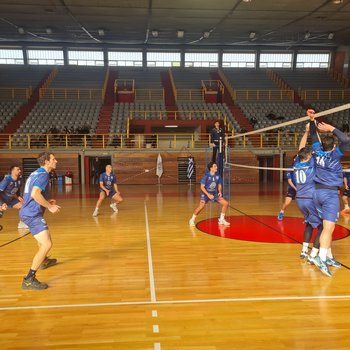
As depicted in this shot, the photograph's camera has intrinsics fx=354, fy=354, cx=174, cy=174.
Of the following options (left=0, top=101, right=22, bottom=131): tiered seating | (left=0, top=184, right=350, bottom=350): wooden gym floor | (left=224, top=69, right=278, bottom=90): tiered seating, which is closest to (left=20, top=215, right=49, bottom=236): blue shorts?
(left=0, top=184, right=350, bottom=350): wooden gym floor

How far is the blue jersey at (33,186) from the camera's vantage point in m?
4.42

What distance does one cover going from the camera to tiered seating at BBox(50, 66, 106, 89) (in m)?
30.4

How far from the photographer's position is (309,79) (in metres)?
32.8

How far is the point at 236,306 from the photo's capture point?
3.87m

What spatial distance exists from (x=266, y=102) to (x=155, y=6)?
12.4 metres

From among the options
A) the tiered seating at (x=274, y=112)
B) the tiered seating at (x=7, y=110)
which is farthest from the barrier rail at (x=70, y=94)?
the tiered seating at (x=274, y=112)

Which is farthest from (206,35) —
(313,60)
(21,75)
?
(21,75)

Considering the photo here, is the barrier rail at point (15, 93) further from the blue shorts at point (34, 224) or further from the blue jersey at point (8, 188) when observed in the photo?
the blue shorts at point (34, 224)

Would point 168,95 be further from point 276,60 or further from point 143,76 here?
point 276,60

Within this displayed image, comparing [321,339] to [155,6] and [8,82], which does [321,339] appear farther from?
[8,82]

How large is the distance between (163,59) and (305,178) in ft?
102

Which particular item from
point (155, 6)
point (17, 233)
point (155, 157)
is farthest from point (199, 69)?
point (17, 233)

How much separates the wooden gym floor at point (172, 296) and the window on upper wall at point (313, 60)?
31.0m

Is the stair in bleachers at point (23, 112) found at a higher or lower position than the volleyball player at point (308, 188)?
higher
